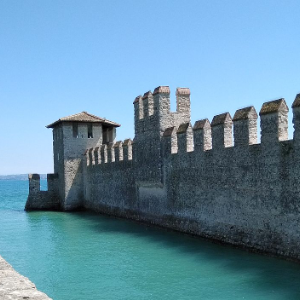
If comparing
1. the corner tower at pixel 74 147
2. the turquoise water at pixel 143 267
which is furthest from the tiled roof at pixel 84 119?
the turquoise water at pixel 143 267

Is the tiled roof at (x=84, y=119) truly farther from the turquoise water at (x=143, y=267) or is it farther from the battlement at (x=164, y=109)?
the turquoise water at (x=143, y=267)

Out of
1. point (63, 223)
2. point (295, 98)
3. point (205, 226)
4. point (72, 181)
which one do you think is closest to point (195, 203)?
point (205, 226)

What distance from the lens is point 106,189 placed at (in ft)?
74.7

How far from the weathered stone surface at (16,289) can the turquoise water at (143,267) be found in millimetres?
3085

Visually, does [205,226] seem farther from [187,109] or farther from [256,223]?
[187,109]

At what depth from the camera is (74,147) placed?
86.4ft

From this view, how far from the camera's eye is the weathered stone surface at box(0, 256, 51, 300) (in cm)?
455

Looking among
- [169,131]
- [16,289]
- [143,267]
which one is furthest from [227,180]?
[16,289]

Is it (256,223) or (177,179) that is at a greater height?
(177,179)

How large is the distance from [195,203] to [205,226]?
90 cm

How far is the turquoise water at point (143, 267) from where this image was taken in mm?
8586

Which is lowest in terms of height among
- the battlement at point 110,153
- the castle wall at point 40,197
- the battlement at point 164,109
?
the castle wall at point 40,197

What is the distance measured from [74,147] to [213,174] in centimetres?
1452

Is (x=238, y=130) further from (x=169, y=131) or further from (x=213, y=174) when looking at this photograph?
(x=169, y=131)
